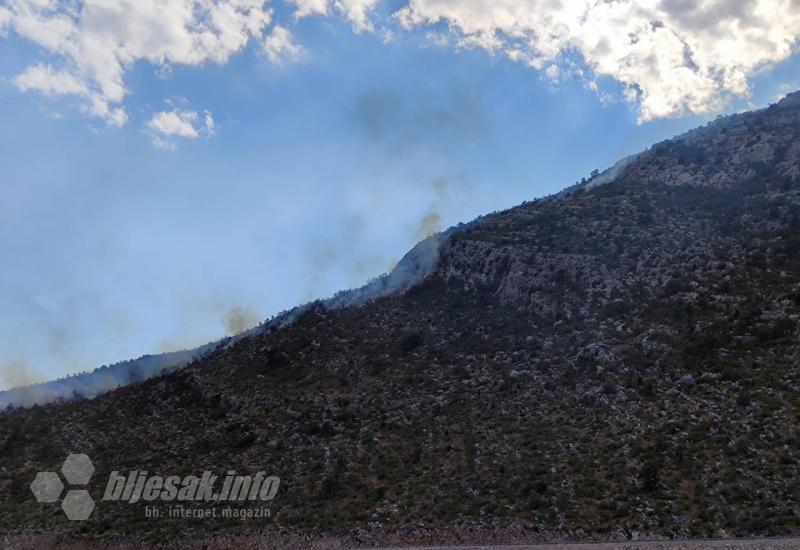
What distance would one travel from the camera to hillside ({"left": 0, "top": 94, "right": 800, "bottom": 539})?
119 feet

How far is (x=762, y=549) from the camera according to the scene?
2570cm

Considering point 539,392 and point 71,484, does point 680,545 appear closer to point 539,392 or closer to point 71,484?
point 539,392

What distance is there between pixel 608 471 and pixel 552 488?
357 centimetres

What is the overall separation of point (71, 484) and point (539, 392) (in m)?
41.9

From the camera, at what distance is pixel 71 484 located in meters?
54.9

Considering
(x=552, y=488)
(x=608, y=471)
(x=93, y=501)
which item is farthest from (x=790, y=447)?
(x=93, y=501)

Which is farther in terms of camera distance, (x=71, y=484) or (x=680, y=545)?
(x=71, y=484)

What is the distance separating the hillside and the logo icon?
1.02 metres

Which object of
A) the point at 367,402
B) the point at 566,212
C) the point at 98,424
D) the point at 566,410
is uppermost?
the point at 566,212

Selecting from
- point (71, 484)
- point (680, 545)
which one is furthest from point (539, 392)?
point (71, 484)

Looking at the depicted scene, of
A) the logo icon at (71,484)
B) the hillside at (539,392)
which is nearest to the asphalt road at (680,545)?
the hillside at (539,392)

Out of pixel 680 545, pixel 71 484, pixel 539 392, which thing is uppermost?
pixel 71 484

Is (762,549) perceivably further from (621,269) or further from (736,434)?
(621,269)

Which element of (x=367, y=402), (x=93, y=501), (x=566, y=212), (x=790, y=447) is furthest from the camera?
(x=566, y=212)
